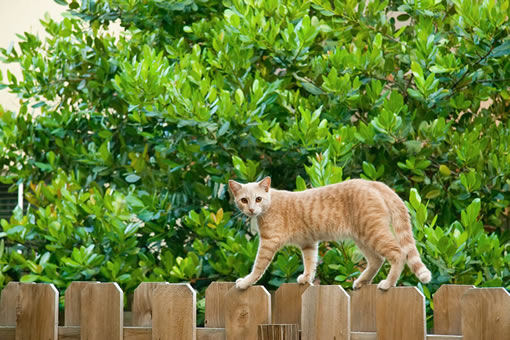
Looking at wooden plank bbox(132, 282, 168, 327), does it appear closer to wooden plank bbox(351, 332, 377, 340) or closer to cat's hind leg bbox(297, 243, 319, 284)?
cat's hind leg bbox(297, 243, 319, 284)

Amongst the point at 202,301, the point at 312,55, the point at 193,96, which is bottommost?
the point at 202,301

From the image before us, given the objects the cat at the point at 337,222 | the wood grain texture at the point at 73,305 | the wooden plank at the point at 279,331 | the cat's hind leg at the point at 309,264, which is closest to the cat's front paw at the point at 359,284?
the cat at the point at 337,222

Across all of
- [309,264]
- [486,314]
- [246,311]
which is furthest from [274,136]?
[486,314]

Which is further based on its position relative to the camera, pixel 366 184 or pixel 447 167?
pixel 447 167

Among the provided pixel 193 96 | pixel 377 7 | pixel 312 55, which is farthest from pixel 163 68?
pixel 377 7

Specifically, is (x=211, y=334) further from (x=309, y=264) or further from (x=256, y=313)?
(x=309, y=264)

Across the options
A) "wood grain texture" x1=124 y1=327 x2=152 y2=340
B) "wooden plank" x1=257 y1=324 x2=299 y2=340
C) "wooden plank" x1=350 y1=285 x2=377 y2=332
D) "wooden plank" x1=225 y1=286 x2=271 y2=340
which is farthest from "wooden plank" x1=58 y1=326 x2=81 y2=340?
"wooden plank" x1=350 y1=285 x2=377 y2=332

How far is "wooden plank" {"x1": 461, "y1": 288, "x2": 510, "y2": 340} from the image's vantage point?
2346 mm

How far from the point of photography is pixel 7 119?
5133mm

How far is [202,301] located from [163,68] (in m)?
1.30

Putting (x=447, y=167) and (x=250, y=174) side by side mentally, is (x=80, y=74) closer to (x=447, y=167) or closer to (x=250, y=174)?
(x=250, y=174)

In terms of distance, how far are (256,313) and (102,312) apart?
64cm

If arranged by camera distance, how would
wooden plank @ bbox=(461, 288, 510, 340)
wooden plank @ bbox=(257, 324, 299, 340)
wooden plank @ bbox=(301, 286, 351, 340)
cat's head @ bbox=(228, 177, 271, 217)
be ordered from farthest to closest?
1. cat's head @ bbox=(228, 177, 271, 217)
2. wooden plank @ bbox=(257, 324, 299, 340)
3. wooden plank @ bbox=(301, 286, 351, 340)
4. wooden plank @ bbox=(461, 288, 510, 340)

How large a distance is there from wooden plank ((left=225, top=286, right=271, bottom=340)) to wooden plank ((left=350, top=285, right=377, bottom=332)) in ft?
1.11
